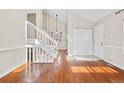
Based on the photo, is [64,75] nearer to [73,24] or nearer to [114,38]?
[114,38]

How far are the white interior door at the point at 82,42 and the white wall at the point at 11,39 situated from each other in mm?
4311

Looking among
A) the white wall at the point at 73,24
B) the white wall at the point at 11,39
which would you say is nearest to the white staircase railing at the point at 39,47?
the white wall at the point at 11,39

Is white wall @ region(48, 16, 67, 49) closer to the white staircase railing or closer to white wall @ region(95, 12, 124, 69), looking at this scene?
the white staircase railing

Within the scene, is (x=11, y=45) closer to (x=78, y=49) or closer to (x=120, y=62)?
(x=120, y=62)

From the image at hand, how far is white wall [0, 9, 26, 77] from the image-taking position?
14.2 ft

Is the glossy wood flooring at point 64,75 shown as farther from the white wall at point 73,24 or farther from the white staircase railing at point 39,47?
the white wall at point 73,24

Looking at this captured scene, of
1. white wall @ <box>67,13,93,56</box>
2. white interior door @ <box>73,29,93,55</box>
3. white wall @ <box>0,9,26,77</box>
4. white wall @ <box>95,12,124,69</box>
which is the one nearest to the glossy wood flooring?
white wall @ <box>0,9,26,77</box>

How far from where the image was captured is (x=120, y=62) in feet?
18.5

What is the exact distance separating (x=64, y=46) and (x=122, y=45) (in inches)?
315

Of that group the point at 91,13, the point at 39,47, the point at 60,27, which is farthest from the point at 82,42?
the point at 39,47

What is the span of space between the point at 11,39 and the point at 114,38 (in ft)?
11.5

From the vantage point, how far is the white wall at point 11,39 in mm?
4332

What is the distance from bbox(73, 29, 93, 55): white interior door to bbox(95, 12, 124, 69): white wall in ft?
8.57
